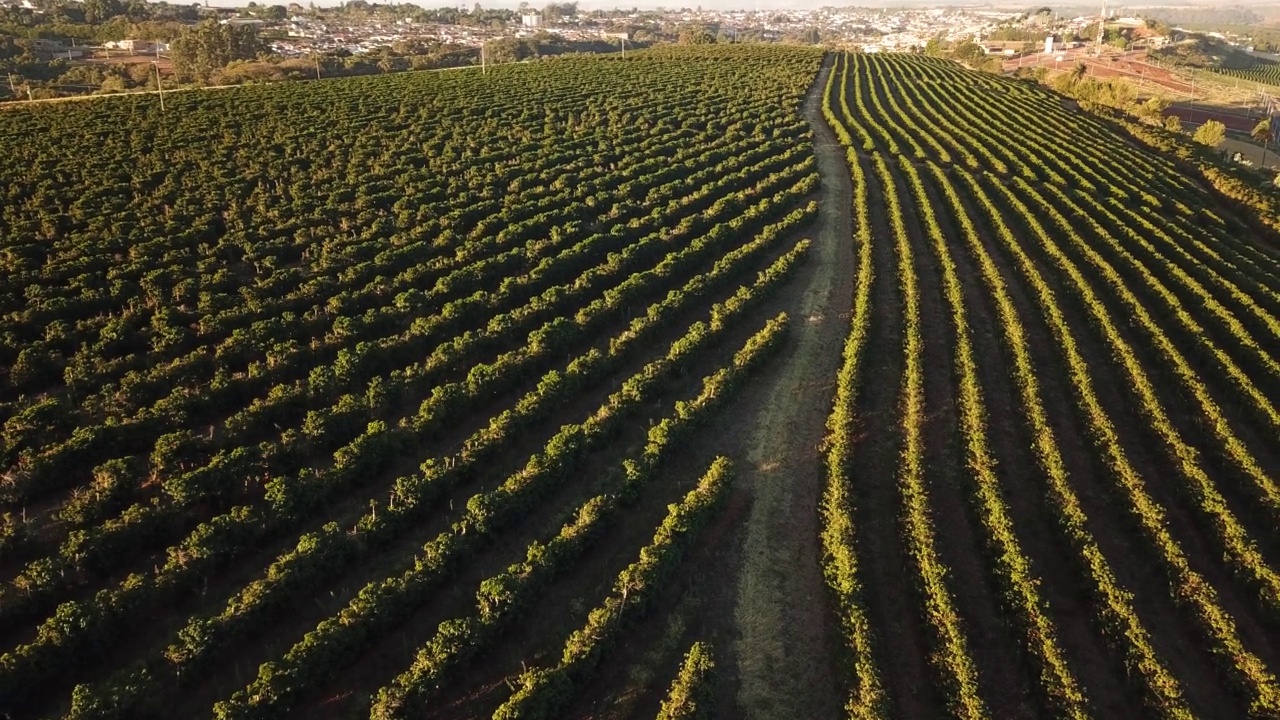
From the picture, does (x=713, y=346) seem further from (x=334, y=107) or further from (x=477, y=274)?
(x=334, y=107)

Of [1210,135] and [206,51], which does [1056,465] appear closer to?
[1210,135]

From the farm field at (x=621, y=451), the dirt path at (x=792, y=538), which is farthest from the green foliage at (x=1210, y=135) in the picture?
the dirt path at (x=792, y=538)

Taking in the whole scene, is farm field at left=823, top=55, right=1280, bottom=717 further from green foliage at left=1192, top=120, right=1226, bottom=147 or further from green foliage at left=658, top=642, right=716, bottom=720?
green foliage at left=1192, top=120, right=1226, bottom=147

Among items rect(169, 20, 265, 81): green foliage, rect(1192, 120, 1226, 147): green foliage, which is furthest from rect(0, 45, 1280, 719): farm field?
rect(169, 20, 265, 81): green foliage

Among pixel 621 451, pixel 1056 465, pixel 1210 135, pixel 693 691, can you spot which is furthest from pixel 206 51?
pixel 1210 135

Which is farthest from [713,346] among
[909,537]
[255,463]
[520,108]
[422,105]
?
[422,105]

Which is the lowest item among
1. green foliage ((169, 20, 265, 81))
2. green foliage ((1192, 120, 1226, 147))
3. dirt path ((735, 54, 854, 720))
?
dirt path ((735, 54, 854, 720))
